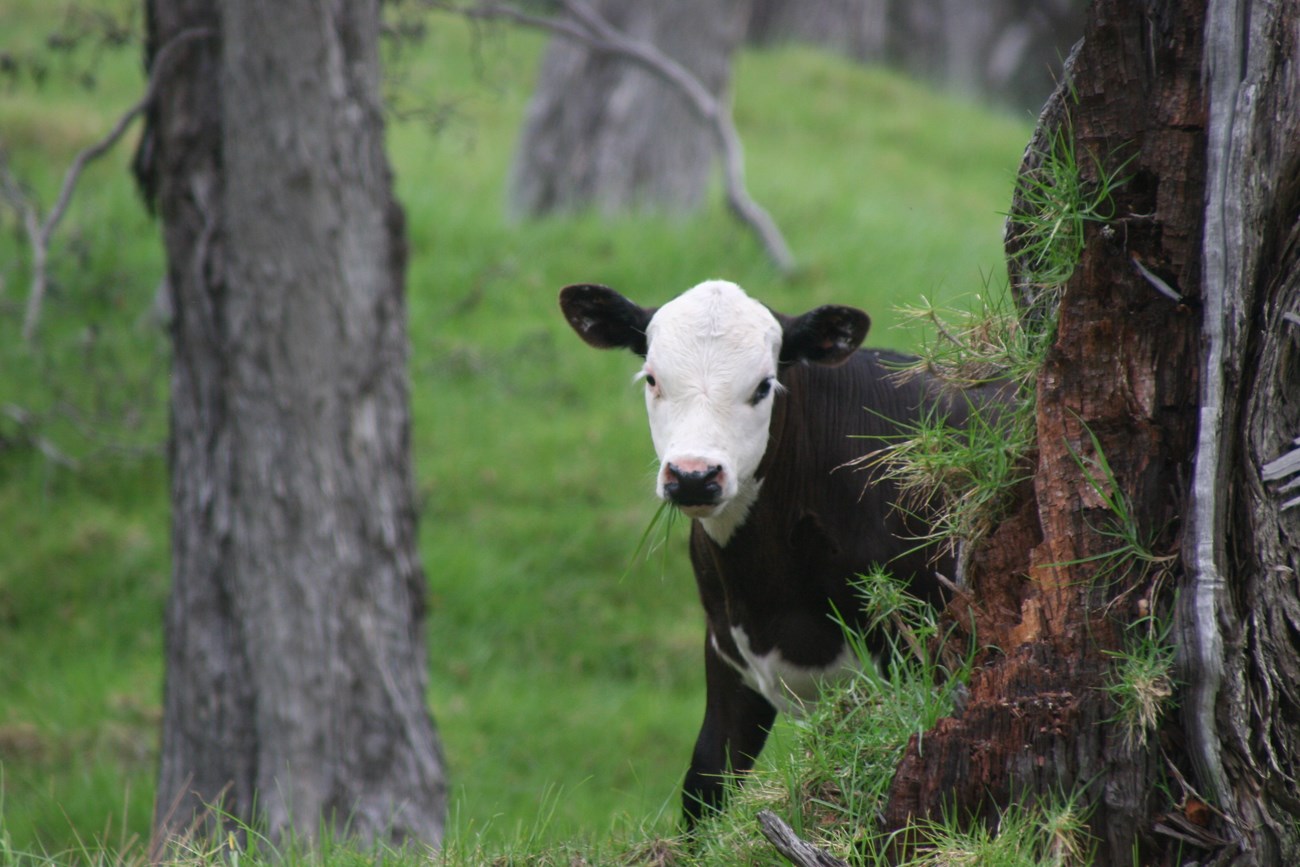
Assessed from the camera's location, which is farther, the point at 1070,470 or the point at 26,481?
the point at 26,481

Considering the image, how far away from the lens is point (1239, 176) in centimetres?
269

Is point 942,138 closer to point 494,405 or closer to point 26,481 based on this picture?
point 494,405

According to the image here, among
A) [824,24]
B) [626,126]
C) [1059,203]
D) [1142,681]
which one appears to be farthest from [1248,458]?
[824,24]

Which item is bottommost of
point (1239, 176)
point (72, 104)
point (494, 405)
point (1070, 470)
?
point (494, 405)

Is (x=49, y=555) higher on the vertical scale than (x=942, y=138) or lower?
lower

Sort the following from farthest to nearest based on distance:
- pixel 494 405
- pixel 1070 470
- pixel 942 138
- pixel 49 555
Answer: pixel 942 138
pixel 494 405
pixel 49 555
pixel 1070 470

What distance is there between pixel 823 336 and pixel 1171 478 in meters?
1.59

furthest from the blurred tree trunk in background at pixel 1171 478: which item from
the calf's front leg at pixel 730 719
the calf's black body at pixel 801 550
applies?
the calf's front leg at pixel 730 719

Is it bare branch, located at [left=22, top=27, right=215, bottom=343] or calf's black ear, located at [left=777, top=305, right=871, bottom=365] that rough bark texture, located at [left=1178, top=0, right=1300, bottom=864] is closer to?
calf's black ear, located at [left=777, top=305, right=871, bottom=365]

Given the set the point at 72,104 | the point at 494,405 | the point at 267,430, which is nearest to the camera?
the point at 267,430

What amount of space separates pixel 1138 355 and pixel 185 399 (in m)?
4.14

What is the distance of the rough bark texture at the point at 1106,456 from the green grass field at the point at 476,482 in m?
1.77

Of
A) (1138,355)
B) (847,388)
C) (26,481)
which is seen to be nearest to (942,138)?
(26,481)

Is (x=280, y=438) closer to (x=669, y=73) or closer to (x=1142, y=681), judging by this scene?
(x=669, y=73)
